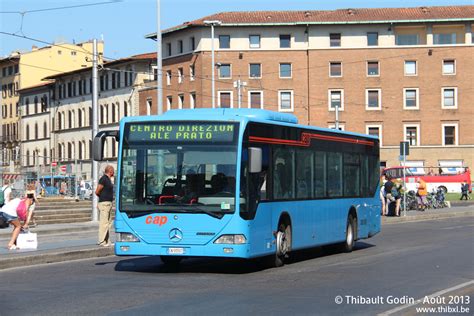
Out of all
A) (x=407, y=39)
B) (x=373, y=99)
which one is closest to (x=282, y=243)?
(x=373, y=99)

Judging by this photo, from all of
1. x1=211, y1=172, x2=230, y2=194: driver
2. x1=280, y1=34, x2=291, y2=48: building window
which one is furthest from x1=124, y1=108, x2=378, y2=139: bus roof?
x1=280, y1=34, x2=291, y2=48: building window

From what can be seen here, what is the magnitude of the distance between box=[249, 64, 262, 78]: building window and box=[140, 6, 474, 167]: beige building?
0.10m

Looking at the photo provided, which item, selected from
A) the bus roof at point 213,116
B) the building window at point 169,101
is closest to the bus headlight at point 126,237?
the bus roof at point 213,116

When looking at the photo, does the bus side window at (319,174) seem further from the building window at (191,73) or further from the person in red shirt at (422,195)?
the building window at (191,73)

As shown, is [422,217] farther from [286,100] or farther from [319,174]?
[286,100]

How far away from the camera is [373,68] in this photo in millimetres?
92812

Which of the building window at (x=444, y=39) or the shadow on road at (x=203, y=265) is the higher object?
the building window at (x=444, y=39)

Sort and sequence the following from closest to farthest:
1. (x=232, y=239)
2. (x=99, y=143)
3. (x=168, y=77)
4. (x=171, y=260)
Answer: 1. (x=232, y=239)
2. (x=99, y=143)
3. (x=171, y=260)
4. (x=168, y=77)

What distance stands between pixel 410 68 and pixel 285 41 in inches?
490

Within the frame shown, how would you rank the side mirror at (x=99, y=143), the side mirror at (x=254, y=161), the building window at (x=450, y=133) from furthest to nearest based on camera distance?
1. the building window at (x=450, y=133)
2. the side mirror at (x=99, y=143)
3. the side mirror at (x=254, y=161)

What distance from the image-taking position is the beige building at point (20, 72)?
396 ft

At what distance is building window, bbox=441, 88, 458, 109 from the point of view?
9200cm

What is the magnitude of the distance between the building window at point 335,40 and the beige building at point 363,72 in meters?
0.10

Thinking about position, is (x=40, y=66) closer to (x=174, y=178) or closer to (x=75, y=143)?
(x=75, y=143)
